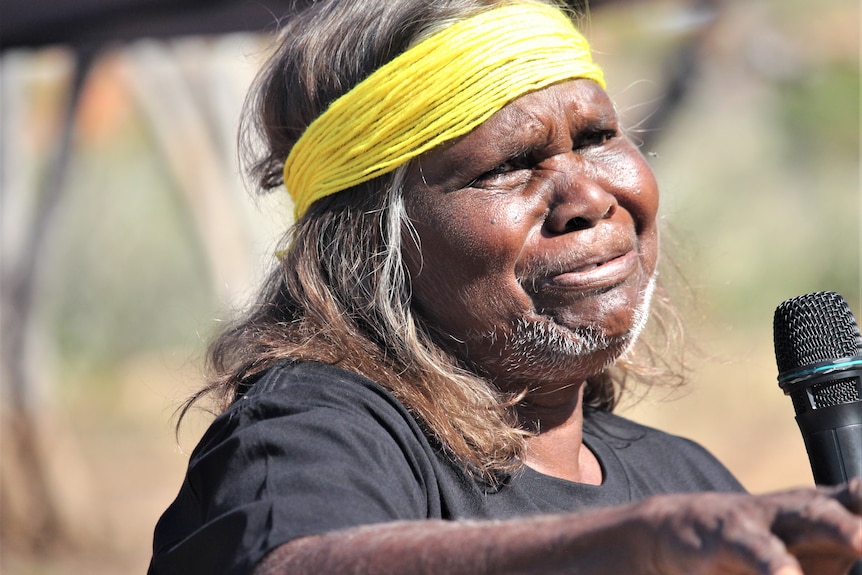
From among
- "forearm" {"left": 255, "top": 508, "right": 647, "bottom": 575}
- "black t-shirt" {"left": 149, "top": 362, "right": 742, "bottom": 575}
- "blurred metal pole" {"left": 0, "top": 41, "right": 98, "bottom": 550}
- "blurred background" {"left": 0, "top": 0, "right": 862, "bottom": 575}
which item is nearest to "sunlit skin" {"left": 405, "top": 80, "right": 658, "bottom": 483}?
"black t-shirt" {"left": 149, "top": 362, "right": 742, "bottom": 575}

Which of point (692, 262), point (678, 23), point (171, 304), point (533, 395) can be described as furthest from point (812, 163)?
point (533, 395)

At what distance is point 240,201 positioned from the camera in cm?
646

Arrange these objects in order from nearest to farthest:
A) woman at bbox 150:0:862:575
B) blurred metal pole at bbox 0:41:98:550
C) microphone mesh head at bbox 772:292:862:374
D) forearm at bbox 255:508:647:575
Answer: forearm at bbox 255:508:647:575 → microphone mesh head at bbox 772:292:862:374 → woman at bbox 150:0:862:575 → blurred metal pole at bbox 0:41:98:550

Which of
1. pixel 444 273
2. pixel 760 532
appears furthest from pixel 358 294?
pixel 760 532

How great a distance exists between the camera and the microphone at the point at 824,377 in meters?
1.65

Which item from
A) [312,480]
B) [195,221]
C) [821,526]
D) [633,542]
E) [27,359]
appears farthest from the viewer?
[27,359]

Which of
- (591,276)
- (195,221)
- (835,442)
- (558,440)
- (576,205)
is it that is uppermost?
(576,205)

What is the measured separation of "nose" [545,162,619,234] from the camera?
2148mm

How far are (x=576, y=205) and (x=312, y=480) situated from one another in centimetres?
87

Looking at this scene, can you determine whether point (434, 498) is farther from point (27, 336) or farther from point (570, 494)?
point (27, 336)

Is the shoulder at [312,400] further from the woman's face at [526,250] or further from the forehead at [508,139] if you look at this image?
the forehead at [508,139]

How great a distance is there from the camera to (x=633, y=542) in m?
1.20

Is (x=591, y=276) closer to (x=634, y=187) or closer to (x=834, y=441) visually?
(x=634, y=187)

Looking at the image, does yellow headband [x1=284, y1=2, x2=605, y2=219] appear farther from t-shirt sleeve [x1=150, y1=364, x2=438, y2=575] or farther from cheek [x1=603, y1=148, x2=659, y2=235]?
t-shirt sleeve [x1=150, y1=364, x2=438, y2=575]
